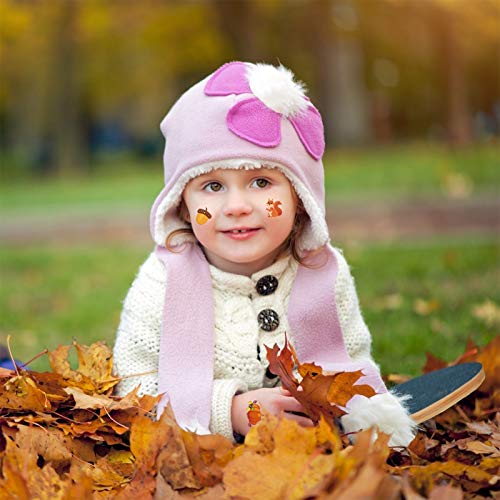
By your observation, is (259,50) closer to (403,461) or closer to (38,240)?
(38,240)

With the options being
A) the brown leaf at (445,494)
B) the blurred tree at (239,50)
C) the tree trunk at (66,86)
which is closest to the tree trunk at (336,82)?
the blurred tree at (239,50)

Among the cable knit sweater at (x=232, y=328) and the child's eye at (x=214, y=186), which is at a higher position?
the child's eye at (x=214, y=186)

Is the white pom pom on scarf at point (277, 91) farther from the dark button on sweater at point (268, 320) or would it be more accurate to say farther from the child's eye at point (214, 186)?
the dark button on sweater at point (268, 320)

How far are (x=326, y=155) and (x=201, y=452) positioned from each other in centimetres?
1528

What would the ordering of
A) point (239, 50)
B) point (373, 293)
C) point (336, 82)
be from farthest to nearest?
point (336, 82), point (239, 50), point (373, 293)

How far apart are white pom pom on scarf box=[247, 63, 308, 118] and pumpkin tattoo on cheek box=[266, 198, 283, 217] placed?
0.87 feet

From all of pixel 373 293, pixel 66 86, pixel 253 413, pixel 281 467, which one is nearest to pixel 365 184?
pixel 373 293

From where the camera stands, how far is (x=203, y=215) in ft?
8.14

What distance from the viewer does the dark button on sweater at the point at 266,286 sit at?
2.64 m

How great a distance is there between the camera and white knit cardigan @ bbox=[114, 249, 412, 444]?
2547mm

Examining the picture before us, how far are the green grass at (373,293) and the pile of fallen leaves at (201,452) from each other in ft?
4.43

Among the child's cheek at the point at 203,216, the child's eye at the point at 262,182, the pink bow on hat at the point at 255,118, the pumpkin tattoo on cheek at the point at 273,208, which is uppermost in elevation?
the pink bow on hat at the point at 255,118

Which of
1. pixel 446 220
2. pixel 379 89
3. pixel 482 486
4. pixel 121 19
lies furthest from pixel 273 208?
pixel 379 89

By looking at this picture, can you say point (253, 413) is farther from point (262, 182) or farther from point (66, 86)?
point (66, 86)
